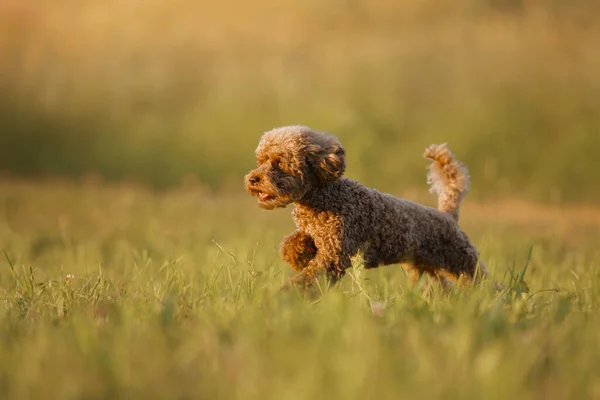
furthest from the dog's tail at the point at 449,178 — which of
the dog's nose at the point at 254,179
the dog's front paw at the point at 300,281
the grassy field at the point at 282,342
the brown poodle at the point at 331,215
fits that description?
the dog's nose at the point at 254,179

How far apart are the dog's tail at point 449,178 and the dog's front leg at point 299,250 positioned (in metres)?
1.48

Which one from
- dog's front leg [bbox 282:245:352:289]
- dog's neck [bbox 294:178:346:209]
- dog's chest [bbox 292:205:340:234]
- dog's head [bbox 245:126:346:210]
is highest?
dog's head [bbox 245:126:346:210]

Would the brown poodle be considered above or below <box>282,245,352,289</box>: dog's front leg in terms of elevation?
above

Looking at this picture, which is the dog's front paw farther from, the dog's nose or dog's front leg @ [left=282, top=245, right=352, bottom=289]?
the dog's nose

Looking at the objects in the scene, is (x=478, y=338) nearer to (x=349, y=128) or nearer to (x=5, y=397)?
(x=5, y=397)

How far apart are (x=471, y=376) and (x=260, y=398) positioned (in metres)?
0.76

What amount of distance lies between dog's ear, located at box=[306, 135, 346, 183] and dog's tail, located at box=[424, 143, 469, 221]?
4.86 ft

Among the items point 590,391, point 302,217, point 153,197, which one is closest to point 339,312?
point 590,391

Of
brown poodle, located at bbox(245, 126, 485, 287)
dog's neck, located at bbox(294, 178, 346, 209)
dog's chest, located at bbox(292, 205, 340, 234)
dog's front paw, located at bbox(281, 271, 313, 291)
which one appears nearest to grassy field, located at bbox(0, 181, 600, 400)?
dog's front paw, located at bbox(281, 271, 313, 291)

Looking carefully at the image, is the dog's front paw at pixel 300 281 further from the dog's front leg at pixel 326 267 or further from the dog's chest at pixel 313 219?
the dog's chest at pixel 313 219

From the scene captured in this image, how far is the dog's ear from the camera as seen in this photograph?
171 inches

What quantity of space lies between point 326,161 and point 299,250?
2.13 ft

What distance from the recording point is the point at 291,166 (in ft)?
14.1

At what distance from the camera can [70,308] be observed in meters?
3.88
